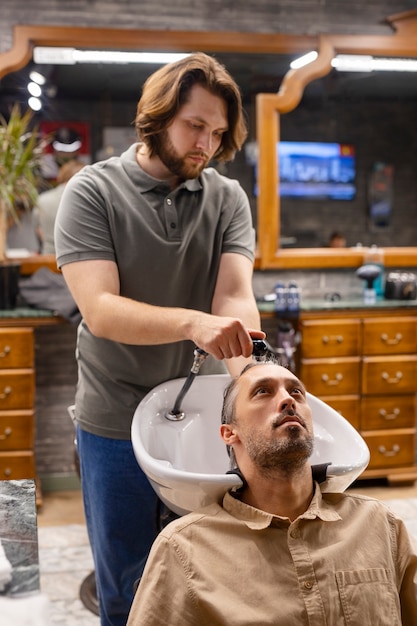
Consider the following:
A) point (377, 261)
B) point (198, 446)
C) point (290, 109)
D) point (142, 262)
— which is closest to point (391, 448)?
point (377, 261)

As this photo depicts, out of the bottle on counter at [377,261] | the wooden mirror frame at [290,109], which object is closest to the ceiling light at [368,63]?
the wooden mirror frame at [290,109]

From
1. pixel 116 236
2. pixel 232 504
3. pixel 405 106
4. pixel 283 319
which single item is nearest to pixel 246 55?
pixel 283 319

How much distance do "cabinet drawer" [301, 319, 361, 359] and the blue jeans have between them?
1.85m

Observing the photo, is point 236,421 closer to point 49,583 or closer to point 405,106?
point 49,583

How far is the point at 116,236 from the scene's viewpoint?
184cm

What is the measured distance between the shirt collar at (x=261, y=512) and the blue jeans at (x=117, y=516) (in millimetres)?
467

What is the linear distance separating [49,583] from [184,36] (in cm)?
267

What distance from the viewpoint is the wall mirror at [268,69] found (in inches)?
150

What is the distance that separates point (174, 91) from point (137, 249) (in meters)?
0.38

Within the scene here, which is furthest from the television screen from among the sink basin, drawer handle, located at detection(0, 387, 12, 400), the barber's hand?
the barber's hand

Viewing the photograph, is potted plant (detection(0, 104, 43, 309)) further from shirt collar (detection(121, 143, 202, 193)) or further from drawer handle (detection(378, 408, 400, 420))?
drawer handle (detection(378, 408, 400, 420))

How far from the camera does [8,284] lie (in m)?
3.47

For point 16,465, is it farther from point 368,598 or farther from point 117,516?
point 368,598

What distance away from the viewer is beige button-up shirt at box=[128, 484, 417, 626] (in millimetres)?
1325
